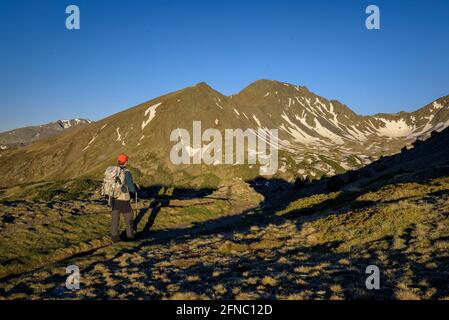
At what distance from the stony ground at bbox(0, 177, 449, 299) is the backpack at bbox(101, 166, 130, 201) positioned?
10.6 feet

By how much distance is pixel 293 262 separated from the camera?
1589cm

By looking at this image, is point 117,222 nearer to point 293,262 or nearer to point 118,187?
point 118,187

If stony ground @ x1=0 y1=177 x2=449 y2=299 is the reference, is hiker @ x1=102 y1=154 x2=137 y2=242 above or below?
above

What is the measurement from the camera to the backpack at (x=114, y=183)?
2112cm

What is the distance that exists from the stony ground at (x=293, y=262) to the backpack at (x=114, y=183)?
3243mm

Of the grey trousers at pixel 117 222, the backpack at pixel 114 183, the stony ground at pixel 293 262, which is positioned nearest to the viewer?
the stony ground at pixel 293 262

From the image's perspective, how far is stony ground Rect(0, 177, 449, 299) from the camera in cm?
1179

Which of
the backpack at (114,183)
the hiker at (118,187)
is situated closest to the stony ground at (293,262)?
the hiker at (118,187)

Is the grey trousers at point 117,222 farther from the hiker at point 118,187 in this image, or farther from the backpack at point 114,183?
the backpack at point 114,183

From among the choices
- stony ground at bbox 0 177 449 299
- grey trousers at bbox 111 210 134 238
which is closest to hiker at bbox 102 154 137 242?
grey trousers at bbox 111 210 134 238

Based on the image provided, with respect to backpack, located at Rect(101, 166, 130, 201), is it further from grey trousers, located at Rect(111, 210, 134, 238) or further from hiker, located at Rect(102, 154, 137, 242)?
grey trousers, located at Rect(111, 210, 134, 238)
